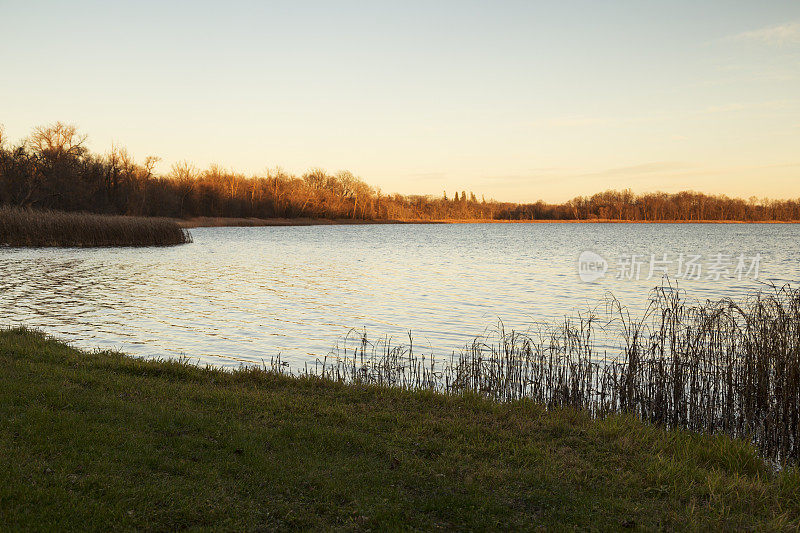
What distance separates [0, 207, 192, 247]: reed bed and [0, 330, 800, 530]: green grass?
39644 mm

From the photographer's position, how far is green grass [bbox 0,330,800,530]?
4.72 meters

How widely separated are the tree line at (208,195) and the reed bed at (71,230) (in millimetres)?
11891

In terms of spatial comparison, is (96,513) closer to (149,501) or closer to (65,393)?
(149,501)

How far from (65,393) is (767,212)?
20440 cm

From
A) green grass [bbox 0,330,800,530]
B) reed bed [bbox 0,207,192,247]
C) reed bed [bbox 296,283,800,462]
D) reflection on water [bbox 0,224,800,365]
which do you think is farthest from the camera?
reed bed [bbox 0,207,192,247]

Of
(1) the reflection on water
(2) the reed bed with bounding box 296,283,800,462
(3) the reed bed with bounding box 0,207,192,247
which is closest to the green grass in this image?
(2) the reed bed with bounding box 296,283,800,462

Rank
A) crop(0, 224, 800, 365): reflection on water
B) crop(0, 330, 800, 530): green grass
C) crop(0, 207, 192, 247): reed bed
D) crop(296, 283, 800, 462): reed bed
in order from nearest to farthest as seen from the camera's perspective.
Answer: crop(0, 330, 800, 530): green grass < crop(296, 283, 800, 462): reed bed < crop(0, 224, 800, 365): reflection on water < crop(0, 207, 192, 247): reed bed

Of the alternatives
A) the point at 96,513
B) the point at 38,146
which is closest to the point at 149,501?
the point at 96,513

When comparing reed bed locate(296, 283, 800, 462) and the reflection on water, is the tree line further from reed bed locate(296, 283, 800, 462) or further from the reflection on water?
reed bed locate(296, 283, 800, 462)

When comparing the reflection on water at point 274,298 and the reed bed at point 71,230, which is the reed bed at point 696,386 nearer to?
the reflection on water at point 274,298

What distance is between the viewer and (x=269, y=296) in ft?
73.6

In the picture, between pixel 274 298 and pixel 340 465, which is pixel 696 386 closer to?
pixel 340 465

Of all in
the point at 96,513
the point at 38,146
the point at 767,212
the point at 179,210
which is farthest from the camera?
the point at 767,212

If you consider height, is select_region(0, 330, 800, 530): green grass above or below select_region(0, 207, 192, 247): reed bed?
below
